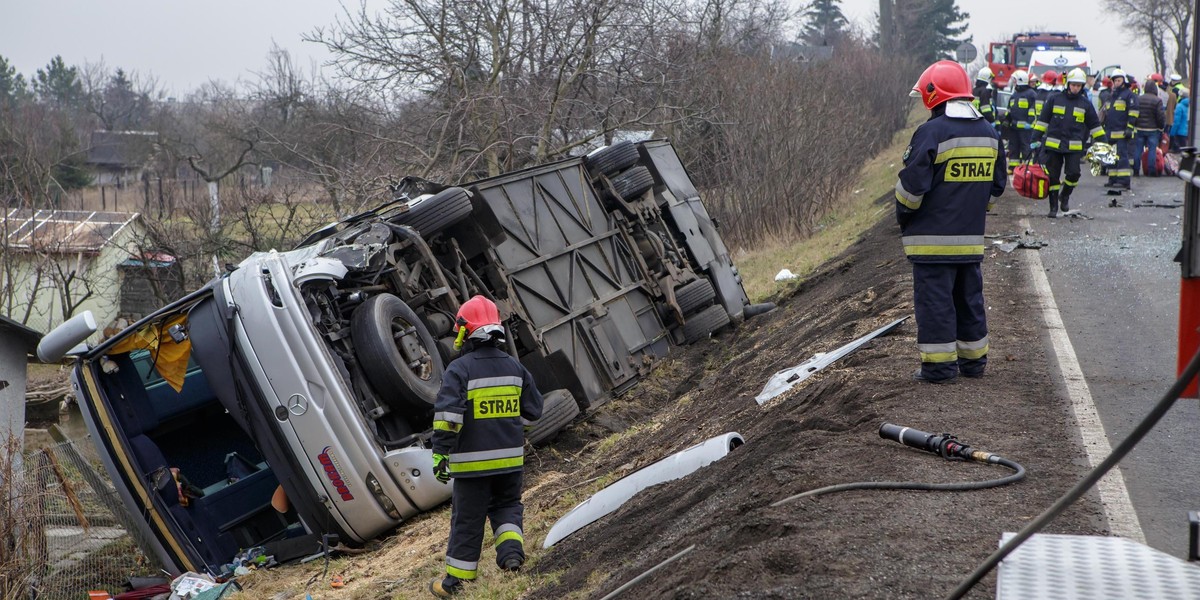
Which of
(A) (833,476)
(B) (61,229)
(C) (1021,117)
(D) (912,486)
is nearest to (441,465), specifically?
(A) (833,476)

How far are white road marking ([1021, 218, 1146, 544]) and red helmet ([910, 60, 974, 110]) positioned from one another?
1.66 meters

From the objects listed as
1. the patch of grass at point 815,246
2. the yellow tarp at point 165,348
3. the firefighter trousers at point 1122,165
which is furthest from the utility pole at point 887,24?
the yellow tarp at point 165,348

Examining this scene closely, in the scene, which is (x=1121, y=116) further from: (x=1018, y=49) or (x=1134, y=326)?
(x=1018, y=49)

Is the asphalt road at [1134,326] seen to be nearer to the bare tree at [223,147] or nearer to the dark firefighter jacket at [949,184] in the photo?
the dark firefighter jacket at [949,184]

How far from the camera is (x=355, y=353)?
6742 millimetres

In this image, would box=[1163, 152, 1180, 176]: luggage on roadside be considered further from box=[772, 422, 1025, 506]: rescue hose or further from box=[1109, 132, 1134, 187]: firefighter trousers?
box=[772, 422, 1025, 506]: rescue hose

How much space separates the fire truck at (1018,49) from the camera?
30.3 m

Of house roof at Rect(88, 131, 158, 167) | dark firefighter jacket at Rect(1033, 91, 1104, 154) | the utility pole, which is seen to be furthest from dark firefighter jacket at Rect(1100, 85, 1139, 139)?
the utility pole

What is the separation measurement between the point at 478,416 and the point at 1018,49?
29989 millimetres

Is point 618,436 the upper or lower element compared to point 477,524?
lower

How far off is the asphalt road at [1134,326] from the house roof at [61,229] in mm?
16389

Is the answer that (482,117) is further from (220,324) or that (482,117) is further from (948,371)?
(948,371)

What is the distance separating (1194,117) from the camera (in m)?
2.98

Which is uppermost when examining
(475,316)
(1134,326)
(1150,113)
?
(1150,113)
